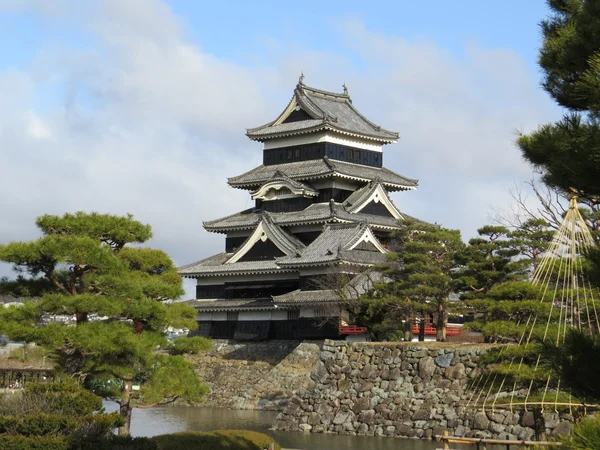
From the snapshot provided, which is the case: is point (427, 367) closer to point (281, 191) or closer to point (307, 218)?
point (307, 218)

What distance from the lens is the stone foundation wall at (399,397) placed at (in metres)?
23.7

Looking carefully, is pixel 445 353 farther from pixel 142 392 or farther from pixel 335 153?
pixel 335 153

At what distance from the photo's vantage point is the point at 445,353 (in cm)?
2617

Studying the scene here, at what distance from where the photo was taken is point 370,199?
3847 centimetres

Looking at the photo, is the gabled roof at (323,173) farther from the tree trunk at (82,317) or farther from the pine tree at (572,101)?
the pine tree at (572,101)

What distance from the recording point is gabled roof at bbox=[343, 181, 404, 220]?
37.9 metres

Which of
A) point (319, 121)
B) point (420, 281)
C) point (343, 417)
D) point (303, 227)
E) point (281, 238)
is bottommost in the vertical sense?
point (343, 417)

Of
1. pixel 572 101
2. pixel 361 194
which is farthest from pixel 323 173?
pixel 572 101

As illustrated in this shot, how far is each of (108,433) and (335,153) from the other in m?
27.1

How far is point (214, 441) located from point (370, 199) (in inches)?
863

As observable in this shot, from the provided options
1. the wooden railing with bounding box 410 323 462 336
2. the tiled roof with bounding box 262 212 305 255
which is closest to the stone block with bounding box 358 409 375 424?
the wooden railing with bounding box 410 323 462 336

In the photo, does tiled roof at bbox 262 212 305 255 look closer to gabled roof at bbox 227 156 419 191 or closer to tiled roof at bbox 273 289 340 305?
tiled roof at bbox 273 289 340 305

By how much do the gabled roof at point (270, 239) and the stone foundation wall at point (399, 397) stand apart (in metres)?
8.25

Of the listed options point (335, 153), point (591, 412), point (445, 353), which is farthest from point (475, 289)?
point (335, 153)
